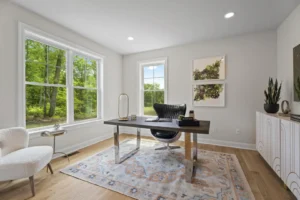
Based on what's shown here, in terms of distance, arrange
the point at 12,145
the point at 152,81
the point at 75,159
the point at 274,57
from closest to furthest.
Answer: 1. the point at 12,145
2. the point at 75,159
3. the point at 274,57
4. the point at 152,81

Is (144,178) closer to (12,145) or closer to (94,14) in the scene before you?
(12,145)

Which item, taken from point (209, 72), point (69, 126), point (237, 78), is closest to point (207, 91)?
point (209, 72)

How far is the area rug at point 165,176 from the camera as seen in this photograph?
5.31ft

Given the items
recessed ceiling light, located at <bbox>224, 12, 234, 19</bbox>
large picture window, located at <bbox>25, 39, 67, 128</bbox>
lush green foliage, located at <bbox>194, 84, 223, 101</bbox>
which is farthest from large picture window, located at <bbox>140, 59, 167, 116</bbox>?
large picture window, located at <bbox>25, 39, 67, 128</bbox>

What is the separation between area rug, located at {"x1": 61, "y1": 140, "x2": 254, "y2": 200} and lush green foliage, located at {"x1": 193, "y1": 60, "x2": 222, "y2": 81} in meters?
1.76

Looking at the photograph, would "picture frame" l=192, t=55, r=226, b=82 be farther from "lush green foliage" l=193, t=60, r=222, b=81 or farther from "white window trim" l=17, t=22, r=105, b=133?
"white window trim" l=17, t=22, r=105, b=133

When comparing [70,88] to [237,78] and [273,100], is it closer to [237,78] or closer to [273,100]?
[237,78]

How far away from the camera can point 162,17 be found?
2.41 metres

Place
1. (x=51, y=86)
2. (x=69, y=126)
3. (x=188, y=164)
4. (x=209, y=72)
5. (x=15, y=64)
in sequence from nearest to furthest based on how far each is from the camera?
(x=188, y=164) < (x=15, y=64) < (x=51, y=86) < (x=69, y=126) < (x=209, y=72)

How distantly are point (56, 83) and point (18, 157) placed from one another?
1599 mm

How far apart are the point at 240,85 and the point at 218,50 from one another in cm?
97

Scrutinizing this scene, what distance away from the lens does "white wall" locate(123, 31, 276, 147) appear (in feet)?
9.55

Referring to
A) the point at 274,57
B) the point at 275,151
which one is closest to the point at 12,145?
the point at 275,151

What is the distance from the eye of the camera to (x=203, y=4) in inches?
81.0
